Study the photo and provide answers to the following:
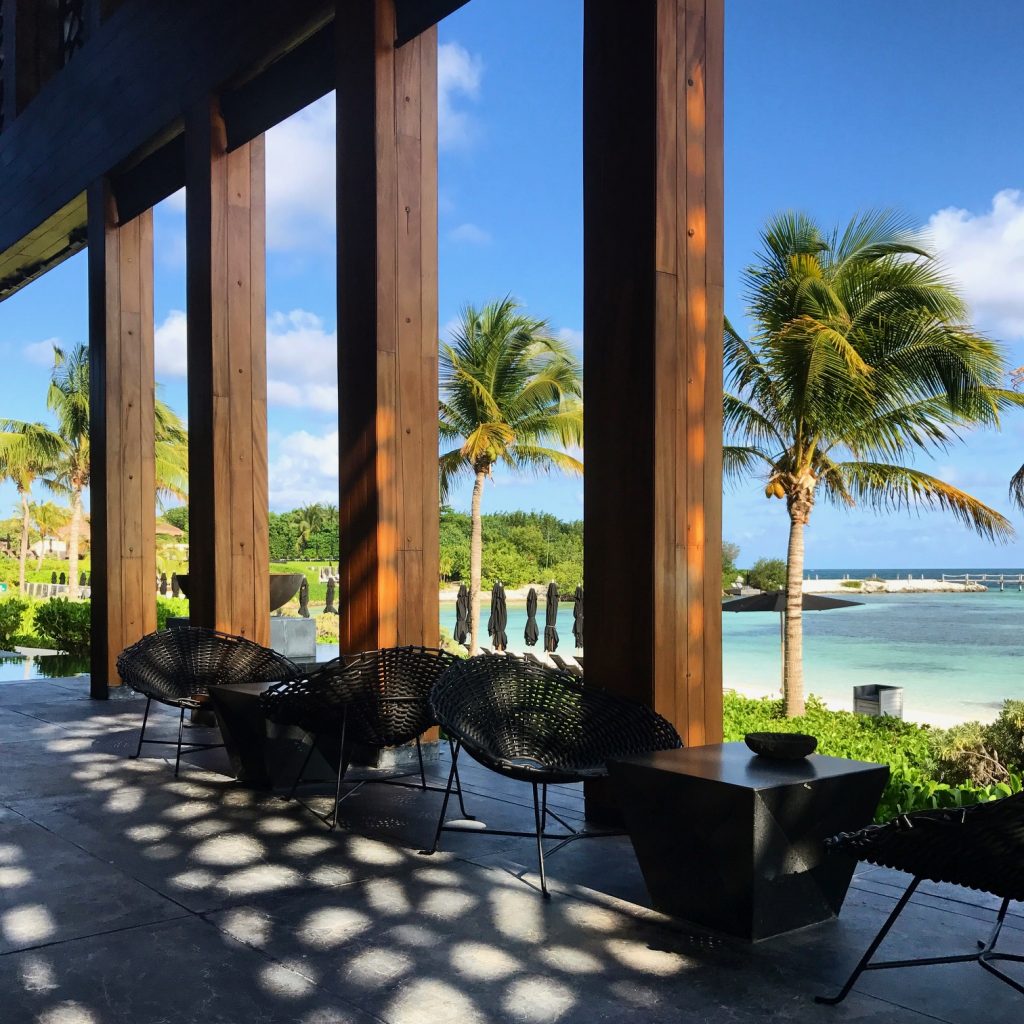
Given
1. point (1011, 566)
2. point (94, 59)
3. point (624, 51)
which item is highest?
point (94, 59)

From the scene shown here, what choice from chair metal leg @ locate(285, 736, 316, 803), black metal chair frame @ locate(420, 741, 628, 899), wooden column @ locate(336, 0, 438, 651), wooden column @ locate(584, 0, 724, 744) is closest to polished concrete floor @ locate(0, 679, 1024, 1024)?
black metal chair frame @ locate(420, 741, 628, 899)

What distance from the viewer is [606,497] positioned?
353 centimetres

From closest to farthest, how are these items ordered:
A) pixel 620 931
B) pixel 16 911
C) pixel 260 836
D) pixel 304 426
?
pixel 620 931 < pixel 16 911 < pixel 260 836 < pixel 304 426

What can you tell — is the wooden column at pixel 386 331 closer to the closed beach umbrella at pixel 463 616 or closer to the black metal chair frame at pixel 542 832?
the black metal chair frame at pixel 542 832

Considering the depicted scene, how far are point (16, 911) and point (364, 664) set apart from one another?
53.9 inches

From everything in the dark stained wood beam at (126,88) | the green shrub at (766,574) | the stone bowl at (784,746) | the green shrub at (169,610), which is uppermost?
the dark stained wood beam at (126,88)

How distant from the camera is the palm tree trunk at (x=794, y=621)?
38.8ft

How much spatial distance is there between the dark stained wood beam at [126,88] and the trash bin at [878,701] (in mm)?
8650

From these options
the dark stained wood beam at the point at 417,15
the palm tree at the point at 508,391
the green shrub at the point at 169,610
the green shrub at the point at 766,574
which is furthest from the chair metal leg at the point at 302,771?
the green shrub at the point at 766,574

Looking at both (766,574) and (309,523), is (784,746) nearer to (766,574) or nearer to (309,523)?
(766,574)

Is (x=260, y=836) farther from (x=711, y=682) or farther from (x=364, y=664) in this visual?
(x=711, y=682)

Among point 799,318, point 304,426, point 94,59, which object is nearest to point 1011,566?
point 304,426

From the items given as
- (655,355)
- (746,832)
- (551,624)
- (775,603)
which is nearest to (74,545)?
(551,624)

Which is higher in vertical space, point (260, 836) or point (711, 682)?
point (711, 682)
